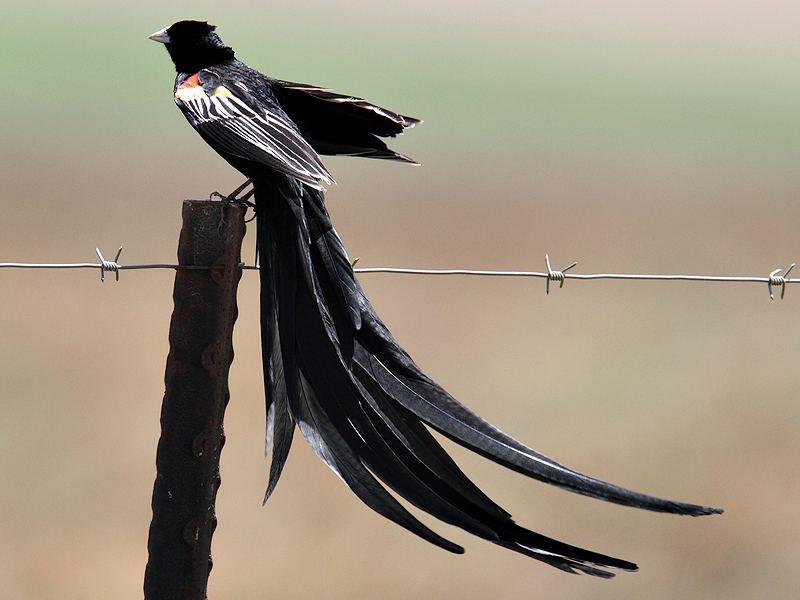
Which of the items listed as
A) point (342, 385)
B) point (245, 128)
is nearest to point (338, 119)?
point (245, 128)

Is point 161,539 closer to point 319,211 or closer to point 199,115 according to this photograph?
point 319,211

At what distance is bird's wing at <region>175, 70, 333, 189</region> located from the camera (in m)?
1.59

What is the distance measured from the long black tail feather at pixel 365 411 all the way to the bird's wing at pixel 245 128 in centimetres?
11

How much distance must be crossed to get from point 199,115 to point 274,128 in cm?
21

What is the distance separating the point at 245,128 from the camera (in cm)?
171

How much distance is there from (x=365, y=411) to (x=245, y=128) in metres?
0.75

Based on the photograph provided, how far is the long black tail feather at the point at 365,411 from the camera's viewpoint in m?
1.29

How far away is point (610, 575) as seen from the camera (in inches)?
47.9

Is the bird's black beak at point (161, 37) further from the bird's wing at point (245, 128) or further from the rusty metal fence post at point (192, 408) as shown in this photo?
the rusty metal fence post at point (192, 408)

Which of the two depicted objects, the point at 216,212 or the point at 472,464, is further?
the point at 472,464

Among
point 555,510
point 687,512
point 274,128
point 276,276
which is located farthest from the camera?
point 555,510

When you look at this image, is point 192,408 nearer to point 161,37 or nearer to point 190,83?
point 190,83

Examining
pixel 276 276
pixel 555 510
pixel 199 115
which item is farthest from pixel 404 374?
pixel 555 510

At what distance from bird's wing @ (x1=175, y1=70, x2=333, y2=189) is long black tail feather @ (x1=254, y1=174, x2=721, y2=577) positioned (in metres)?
0.11
